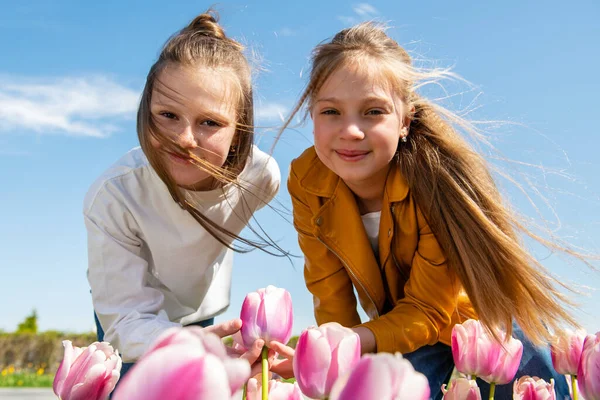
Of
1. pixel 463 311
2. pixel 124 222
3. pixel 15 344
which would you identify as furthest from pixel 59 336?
pixel 463 311

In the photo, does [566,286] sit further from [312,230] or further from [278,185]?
[278,185]

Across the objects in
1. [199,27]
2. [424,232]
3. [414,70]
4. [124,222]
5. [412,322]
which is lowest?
[412,322]

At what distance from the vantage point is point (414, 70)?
2.58 m

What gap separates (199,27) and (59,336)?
33.1 feet

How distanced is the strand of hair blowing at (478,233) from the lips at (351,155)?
0.72 ft

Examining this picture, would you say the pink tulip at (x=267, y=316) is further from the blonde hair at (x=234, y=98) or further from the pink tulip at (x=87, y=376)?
the blonde hair at (x=234, y=98)

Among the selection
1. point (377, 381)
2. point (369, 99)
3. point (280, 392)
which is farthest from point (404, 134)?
point (377, 381)

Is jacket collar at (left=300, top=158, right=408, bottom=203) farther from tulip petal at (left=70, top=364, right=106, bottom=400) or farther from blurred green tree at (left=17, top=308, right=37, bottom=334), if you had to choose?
blurred green tree at (left=17, top=308, right=37, bottom=334)

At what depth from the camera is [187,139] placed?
8.56ft

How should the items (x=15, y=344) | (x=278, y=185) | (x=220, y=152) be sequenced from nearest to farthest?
(x=220, y=152)
(x=278, y=185)
(x=15, y=344)

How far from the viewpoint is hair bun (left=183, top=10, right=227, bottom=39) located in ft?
10.3

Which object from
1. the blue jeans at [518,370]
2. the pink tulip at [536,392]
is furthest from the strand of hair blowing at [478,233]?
the pink tulip at [536,392]

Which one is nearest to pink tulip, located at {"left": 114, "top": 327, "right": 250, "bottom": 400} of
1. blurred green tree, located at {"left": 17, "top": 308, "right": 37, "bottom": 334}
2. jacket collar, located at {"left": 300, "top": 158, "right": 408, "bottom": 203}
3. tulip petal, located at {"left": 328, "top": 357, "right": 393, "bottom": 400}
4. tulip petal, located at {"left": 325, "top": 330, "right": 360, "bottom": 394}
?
tulip petal, located at {"left": 328, "top": 357, "right": 393, "bottom": 400}

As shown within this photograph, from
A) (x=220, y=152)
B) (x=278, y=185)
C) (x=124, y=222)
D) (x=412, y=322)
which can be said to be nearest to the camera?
(x=412, y=322)
